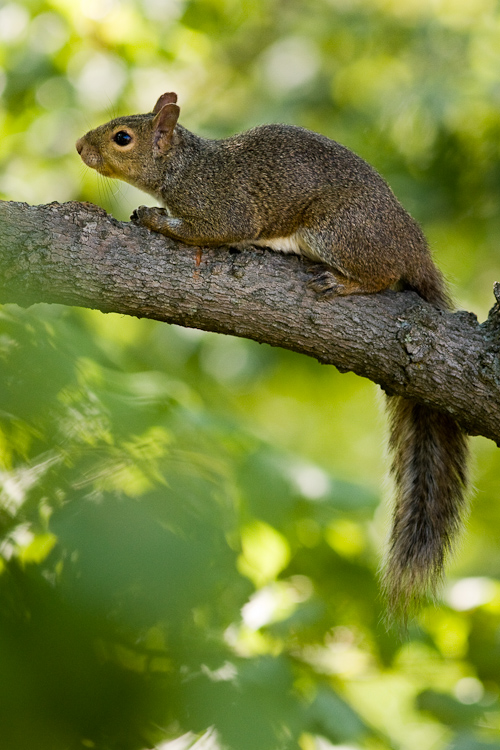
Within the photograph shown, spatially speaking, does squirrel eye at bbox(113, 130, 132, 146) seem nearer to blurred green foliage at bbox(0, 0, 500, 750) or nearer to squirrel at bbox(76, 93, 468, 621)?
squirrel at bbox(76, 93, 468, 621)

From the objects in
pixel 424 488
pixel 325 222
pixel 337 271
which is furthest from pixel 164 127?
pixel 424 488

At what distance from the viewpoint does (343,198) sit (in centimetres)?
264

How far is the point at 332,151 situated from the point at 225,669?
219cm

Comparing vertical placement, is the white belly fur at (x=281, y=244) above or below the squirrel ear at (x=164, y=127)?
below

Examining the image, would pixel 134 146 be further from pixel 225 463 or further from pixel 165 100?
pixel 225 463

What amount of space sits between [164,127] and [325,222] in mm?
810

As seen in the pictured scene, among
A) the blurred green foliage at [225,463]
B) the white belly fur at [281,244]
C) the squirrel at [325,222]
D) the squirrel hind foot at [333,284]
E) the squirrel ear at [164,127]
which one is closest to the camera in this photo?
the blurred green foliage at [225,463]

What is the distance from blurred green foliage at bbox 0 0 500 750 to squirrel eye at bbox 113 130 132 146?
487 mm

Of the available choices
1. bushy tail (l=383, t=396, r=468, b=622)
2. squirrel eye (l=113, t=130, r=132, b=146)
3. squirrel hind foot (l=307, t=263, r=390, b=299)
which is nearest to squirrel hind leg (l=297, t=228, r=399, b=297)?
squirrel hind foot (l=307, t=263, r=390, b=299)

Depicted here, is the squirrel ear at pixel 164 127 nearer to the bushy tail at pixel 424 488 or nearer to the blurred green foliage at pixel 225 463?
the blurred green foliage at pixel 225 463

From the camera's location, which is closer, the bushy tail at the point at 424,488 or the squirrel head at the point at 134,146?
the bushy tail at the point at 424,488

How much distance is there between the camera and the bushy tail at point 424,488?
105 inches

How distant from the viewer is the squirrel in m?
2.60

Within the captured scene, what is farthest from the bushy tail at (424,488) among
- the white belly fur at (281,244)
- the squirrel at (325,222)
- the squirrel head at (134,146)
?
the squirrel head at (134,146)
